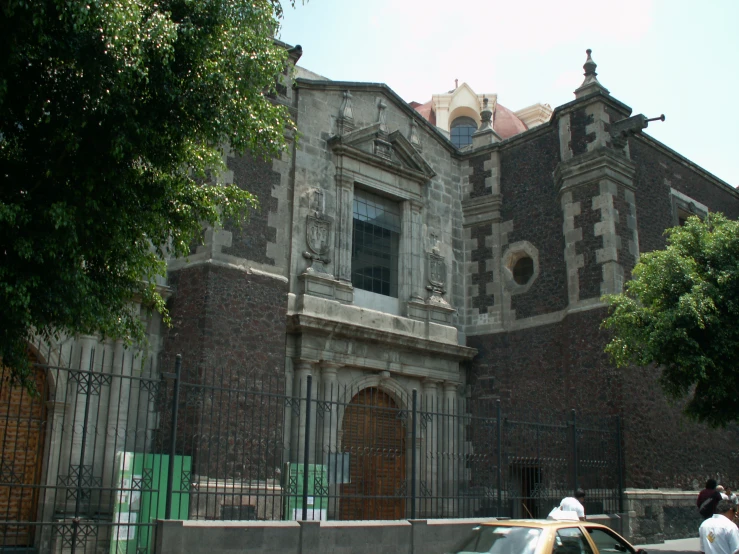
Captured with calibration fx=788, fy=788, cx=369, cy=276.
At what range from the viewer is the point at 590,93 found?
16344 millimetres

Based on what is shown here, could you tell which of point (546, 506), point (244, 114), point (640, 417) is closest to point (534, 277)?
point (640, 417)

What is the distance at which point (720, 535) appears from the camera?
22.3 ft

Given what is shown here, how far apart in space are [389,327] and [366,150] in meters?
3.73

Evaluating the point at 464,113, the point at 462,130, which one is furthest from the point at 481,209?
the point at 464,113

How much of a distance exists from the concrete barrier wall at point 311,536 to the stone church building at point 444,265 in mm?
3812

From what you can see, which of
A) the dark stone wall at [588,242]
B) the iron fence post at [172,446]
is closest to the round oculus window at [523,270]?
the dark stone wall at [588,242]

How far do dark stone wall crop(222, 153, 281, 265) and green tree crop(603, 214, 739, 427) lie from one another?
235 inches

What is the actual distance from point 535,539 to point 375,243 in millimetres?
9905

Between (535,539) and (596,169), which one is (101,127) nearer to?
(535,539)

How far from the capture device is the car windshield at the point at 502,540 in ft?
23.0

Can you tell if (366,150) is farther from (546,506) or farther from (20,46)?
(20,46)

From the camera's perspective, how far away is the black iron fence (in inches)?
383

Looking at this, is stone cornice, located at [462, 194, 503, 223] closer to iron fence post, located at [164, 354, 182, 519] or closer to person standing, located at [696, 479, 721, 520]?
person standing, located at [696, 479, 721, 520]

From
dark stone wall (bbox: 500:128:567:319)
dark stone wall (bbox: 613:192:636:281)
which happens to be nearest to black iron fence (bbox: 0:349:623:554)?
dark stone wall (bbox: 500:128:567:319)
